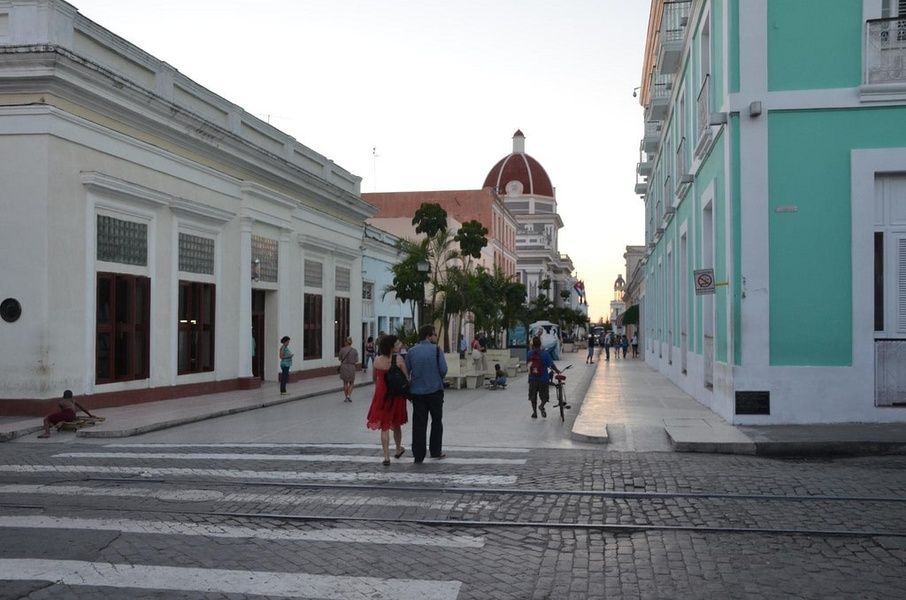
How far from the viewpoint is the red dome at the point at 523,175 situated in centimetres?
11494

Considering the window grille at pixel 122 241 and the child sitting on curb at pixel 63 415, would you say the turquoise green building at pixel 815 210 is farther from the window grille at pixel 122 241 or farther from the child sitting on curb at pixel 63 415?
the window grille at pixel 122 241

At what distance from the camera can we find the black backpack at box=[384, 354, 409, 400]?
10930mm

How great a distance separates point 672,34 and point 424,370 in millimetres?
15683

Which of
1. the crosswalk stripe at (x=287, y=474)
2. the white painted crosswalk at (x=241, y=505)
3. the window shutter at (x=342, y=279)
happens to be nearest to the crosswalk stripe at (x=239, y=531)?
the white painted crosswalk at (x=241, y=505)

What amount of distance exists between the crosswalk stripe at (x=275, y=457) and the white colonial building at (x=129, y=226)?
16.0 ft

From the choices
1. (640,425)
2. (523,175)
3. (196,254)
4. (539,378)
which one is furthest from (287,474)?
(523,175)

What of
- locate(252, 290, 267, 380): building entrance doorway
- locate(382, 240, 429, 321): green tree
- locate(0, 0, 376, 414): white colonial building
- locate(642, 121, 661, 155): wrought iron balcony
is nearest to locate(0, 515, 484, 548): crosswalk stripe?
locate(0, 0, 376, 414): white colonial building

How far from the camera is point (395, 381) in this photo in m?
11.0

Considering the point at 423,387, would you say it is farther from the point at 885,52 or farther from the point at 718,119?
the point at 885,52

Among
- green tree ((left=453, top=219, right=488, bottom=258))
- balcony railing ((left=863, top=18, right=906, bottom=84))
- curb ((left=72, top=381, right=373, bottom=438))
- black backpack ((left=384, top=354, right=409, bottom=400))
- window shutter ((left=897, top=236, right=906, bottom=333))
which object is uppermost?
balcony railing ((left=863, top=18, right=906, bottom=84))

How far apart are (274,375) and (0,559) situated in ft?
71.3

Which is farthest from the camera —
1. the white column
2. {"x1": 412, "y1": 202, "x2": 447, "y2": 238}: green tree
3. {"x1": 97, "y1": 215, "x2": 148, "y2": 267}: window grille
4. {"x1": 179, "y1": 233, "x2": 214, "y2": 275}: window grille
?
{"x1": 412, "y1": 202, "x2": 447, "y2": 238}: green tree

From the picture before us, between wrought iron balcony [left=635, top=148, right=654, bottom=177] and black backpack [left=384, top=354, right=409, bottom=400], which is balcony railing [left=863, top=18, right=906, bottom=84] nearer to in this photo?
black backpack [left=384, top=354, right=409, bottom=400]

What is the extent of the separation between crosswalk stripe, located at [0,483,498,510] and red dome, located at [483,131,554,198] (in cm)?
10585
